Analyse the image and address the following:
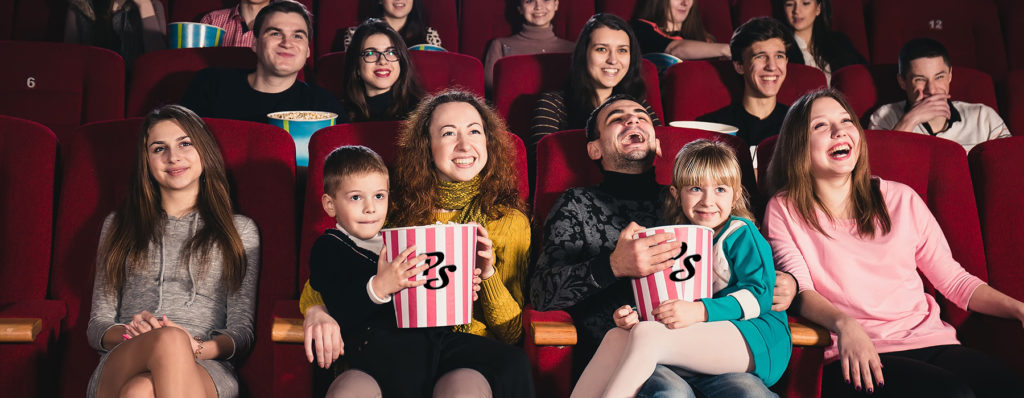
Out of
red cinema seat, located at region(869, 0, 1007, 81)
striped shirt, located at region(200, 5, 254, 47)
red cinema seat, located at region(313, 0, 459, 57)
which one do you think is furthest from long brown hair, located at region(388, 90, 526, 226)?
red cinema seat, located at region(869, 0, 1007, 81)

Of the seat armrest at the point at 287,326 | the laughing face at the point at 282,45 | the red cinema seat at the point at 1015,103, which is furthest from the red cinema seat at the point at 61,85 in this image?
the red cinema seat at the point at 1015,103

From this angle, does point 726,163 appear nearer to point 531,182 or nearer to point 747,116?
point 531,182

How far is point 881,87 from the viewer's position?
2121 mm

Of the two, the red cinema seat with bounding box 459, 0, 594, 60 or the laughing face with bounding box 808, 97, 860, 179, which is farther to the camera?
the red cinema seat with bounding box 459, 0, 594, 60

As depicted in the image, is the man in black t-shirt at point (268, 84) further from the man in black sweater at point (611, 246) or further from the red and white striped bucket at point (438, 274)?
the red and white striped bucket at point (438, 274)

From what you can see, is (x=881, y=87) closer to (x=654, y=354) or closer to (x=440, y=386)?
(x=654, y=354)

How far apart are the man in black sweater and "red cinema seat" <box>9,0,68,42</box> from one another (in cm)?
185

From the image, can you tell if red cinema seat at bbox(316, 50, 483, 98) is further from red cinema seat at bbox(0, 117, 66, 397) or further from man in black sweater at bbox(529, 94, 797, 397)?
red cinema seat at bbox(0, 117, 66, 397)

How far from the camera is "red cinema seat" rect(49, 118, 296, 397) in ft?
4.11

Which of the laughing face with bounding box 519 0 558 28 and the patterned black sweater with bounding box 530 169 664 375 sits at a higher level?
the laughing face with bounding box 519 0 558 28

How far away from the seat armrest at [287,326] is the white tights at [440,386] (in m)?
0.08

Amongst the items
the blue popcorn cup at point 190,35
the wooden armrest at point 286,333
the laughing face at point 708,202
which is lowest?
the wooden armrest at point 286,333

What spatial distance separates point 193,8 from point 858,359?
223cm

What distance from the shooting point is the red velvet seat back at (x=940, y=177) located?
4.57ft
